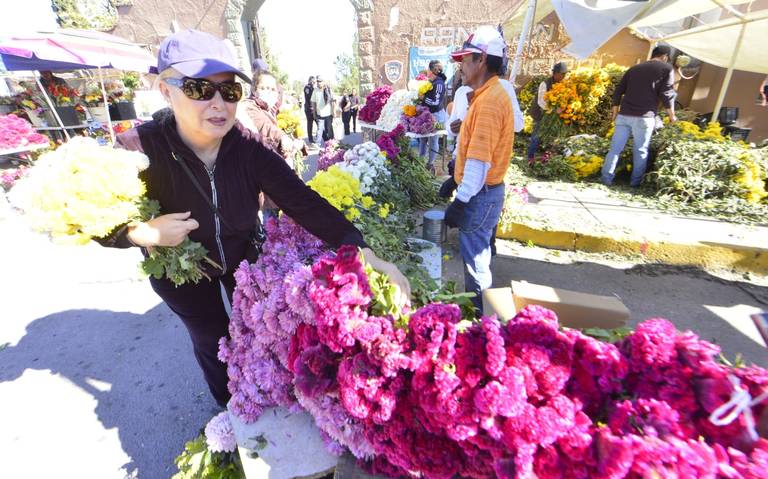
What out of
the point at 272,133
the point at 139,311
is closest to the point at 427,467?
the point at 272,133

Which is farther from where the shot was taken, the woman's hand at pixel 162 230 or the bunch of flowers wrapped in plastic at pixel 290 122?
the bunch of flowers wrapped in plastic at pixel 290 122

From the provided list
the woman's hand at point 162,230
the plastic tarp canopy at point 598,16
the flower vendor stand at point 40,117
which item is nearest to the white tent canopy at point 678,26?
the plastic tarp canopy at point 598,16

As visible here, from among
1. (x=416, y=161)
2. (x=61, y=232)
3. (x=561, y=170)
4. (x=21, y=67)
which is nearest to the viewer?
(x=61, y=232)

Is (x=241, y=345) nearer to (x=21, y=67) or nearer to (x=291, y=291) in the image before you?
(x=291, y=291)

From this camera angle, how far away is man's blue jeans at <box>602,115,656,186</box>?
5.20m

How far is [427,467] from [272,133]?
3263 mm

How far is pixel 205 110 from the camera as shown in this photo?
1470 millimetres

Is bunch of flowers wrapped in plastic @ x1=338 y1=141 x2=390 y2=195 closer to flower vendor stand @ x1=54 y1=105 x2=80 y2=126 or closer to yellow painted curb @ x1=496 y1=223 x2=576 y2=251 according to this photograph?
yellow painted curb @ x1=496 y1=223 x2=576 y2=251

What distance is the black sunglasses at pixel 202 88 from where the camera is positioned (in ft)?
4.67

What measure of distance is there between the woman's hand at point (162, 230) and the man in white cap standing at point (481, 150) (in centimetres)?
175

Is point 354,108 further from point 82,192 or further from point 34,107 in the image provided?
point 82,192

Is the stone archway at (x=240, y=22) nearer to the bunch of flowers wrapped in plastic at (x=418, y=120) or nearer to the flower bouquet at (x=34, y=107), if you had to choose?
the flower bouquet at (x=34, y=107)

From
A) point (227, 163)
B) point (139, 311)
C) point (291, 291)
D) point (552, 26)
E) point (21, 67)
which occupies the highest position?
point (552, 26)

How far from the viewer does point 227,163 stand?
66.1 inches
